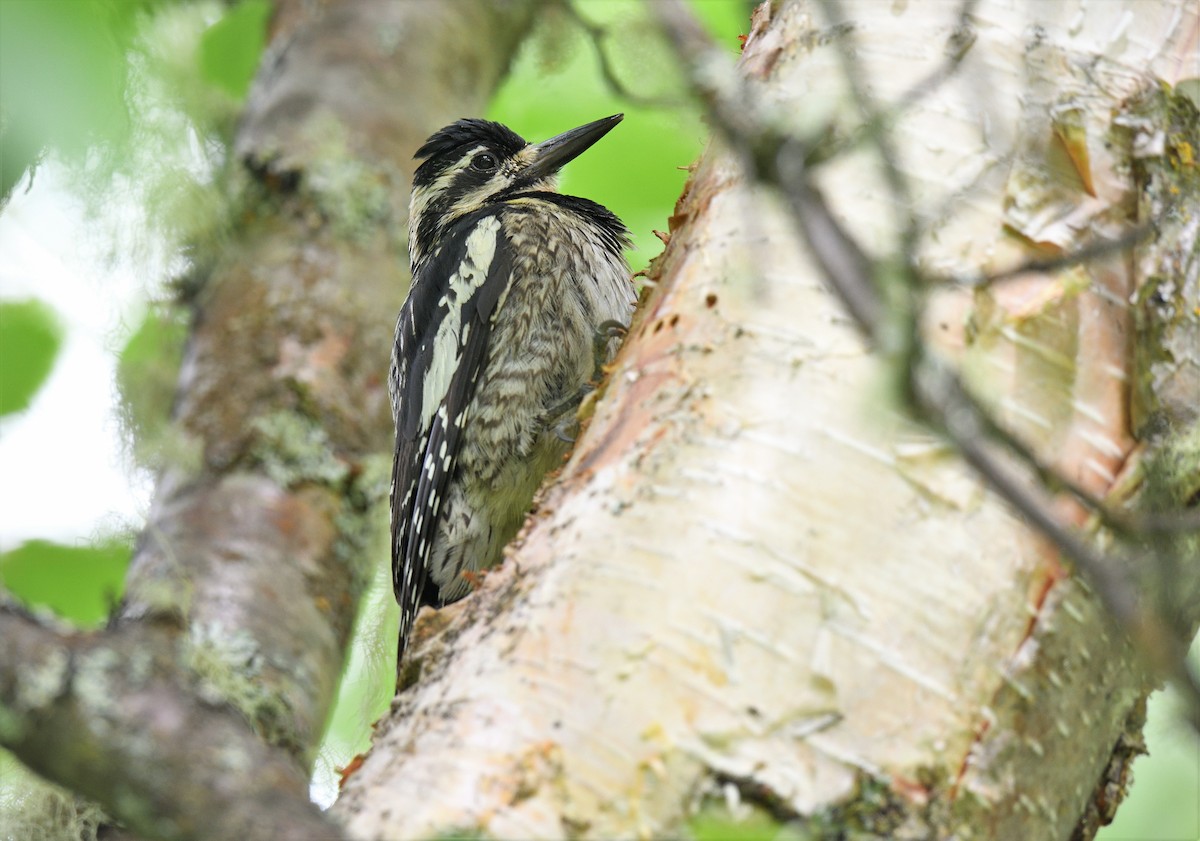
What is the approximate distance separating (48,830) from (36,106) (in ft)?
5.00

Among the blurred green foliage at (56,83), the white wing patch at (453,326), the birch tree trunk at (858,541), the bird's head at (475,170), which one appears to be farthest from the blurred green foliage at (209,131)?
the white wing patch at (453,326)

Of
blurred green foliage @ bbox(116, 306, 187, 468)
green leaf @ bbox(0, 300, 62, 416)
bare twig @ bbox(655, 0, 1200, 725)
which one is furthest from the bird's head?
bare twig @ bbox(655, 0, 1200, 725)

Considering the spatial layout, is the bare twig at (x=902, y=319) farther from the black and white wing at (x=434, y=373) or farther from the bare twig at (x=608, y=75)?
the black and white wing at (x=434, y=373)

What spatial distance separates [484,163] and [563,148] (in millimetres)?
282

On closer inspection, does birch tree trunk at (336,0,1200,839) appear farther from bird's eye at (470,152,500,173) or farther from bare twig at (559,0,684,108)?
bird's eye at (470,152,500,173)

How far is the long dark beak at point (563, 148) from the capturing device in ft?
12.3

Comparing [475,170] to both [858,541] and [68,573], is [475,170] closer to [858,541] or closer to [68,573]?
[68,573]

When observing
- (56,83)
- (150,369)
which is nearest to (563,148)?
(150,369)

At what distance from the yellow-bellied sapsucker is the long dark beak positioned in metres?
0.33

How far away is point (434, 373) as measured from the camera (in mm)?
3391

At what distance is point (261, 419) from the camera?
3230mm

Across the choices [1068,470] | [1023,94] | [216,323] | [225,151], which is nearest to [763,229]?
[1023,94]

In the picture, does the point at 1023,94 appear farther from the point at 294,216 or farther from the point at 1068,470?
the point at 294,216

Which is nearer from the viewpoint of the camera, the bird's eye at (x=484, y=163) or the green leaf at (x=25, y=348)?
the green leaf at (x=25, y=348)
